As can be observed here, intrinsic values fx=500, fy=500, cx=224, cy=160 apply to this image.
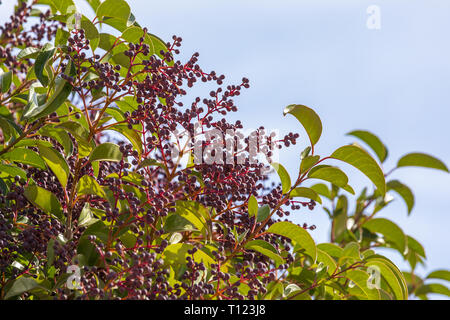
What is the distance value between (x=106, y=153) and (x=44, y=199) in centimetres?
22

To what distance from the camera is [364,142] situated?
2688mm

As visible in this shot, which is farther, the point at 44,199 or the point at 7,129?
the point at 7,129

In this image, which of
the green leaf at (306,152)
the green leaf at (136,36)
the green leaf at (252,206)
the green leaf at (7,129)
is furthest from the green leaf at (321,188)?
the green leaf at (7,129)

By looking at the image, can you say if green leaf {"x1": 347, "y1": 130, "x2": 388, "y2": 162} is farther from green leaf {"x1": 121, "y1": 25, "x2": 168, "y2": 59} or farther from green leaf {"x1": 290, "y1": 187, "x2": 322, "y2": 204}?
green leaf {"x1": 121, "y1": 25, "x2": 168, "y2": 59}

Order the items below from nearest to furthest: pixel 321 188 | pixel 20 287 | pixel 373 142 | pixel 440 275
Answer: pixel 20 287 → pixel 321 188 → pixel 373 142 → pixel 440 275

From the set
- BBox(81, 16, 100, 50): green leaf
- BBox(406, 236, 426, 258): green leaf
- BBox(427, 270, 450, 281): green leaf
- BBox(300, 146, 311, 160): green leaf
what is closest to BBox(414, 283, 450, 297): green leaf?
BBox(427, 270, 450, 281): green leaf

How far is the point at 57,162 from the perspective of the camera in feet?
4.43

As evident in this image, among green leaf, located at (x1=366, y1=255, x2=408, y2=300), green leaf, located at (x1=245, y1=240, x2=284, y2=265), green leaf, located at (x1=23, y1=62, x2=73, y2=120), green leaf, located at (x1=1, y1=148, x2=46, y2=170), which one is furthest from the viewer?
green leaf, located at (x1=366, y1=255, x2=408, y2=300)

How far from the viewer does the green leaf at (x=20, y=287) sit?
3.77ft

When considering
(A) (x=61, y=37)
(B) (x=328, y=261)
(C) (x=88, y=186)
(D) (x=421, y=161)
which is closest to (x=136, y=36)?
(A) (x=61, y=37)

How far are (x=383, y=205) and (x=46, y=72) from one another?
6.24 feet

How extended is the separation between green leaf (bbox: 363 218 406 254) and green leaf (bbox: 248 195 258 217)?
4.29ft

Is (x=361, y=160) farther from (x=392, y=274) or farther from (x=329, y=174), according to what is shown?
(x=392, y=274)

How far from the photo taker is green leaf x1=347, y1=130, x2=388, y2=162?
264 centimetres
